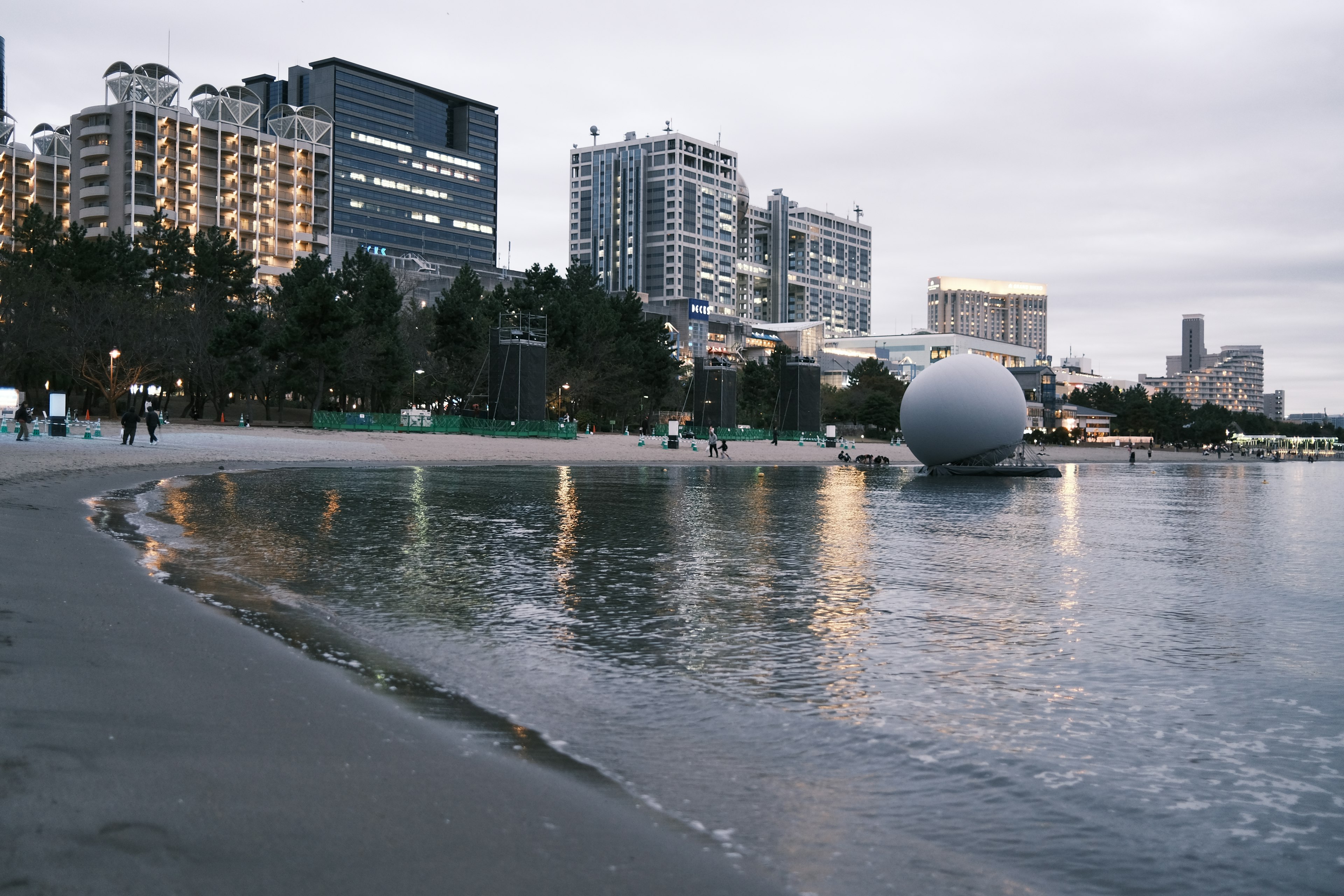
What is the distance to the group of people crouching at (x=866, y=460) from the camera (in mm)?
63500

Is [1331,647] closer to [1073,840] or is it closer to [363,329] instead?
[1073,840]

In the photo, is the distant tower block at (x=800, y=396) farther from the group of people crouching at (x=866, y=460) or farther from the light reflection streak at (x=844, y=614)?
the light reflection streak at (x=844, y=614)

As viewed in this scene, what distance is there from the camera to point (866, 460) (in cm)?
6875

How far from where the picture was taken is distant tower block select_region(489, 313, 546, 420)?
72.1m

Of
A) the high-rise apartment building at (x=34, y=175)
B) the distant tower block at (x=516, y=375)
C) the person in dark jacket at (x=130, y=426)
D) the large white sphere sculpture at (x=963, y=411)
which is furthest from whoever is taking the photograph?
the high-rise apartment building at (x=34, y=175)

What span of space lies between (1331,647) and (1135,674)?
8.35 feet

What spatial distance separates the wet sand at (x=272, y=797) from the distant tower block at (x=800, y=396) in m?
94.8

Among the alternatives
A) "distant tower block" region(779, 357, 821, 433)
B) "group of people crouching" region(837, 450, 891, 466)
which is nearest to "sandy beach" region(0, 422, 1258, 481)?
"group of people crouching" region(837, 450, 891, 466)

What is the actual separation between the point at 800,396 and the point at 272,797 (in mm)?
97784

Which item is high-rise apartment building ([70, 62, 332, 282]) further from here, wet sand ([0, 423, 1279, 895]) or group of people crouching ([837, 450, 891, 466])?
wet sand ([0, 423, 1279, 895])

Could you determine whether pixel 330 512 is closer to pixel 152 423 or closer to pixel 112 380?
pixel 152 423

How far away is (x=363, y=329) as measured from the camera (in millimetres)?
84750

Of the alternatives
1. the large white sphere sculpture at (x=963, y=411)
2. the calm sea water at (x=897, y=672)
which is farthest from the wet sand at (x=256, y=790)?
the large white sphere sculpture at (x=963, y=411)

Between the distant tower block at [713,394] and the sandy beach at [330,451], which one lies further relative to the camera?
the distant tower block at [713,394]
